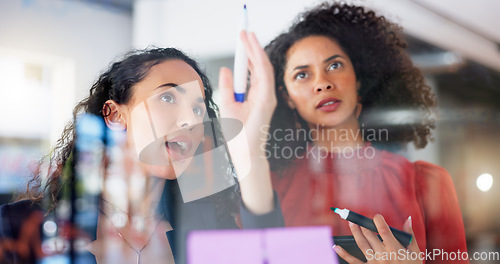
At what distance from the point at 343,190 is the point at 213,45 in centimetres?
37

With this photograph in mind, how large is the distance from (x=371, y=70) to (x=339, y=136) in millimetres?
141

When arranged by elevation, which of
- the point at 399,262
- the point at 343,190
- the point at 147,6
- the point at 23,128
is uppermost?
the point at 147,6

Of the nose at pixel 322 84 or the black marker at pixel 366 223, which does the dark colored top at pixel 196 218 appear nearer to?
the black marker at pixel 366 223

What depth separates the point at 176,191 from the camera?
0.72m

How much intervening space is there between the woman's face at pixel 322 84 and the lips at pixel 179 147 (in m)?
0.21

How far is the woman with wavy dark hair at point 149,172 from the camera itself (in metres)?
0.69

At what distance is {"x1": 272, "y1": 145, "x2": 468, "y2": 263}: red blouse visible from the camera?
72 cm

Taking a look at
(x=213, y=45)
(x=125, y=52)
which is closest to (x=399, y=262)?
(x=213, y=45)

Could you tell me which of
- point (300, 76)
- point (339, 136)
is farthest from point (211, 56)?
point (339, 136)

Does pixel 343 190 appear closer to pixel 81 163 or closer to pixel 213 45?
pixel 213 45

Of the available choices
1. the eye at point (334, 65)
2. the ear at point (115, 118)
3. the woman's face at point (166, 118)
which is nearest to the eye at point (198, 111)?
the woman's face at point (166, 118)

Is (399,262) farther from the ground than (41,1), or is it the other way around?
(41,1)

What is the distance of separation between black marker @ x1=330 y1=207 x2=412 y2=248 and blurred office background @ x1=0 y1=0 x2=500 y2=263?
0.13m

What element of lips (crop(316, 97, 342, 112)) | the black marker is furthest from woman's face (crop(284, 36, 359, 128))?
the black marker
